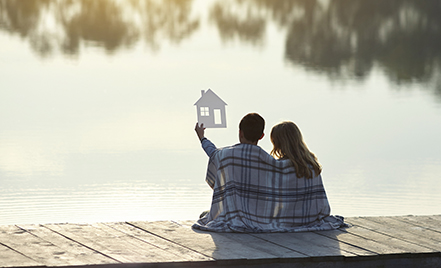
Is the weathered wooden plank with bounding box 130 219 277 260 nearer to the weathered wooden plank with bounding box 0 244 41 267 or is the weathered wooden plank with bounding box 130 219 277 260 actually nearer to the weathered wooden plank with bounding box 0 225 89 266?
the weathered wooden plank with bounding box 0 225 89 266

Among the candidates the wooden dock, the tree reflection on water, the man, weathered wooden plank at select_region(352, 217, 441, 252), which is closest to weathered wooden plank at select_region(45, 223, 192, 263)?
the wooden dock

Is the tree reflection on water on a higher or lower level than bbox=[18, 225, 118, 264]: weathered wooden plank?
higher

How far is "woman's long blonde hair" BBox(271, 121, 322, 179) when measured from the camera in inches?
145

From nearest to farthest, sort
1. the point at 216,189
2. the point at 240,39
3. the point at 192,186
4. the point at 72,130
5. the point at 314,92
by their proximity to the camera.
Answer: the point at 216,189 < the point at 192,186 < the point at 72,130 < the point at 314,92 < the point at 240,39

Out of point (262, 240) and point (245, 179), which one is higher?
point (245, 179)

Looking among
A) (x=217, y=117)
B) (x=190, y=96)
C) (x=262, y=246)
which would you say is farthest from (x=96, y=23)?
(x=262, y=246)

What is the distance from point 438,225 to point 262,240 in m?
1.24

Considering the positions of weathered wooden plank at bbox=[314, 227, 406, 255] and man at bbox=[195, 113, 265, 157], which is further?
man at bbox=[195, 113, 265, 157]

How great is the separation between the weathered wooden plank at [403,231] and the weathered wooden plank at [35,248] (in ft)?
5.87

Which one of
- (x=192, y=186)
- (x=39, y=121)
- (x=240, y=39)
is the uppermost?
(x=240, y=39)

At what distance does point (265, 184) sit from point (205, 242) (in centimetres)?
50

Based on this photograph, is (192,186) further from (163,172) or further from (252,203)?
(252,203)

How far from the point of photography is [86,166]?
7.30 meters

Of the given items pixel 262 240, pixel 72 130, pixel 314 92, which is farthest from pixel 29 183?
pixel 314 92
